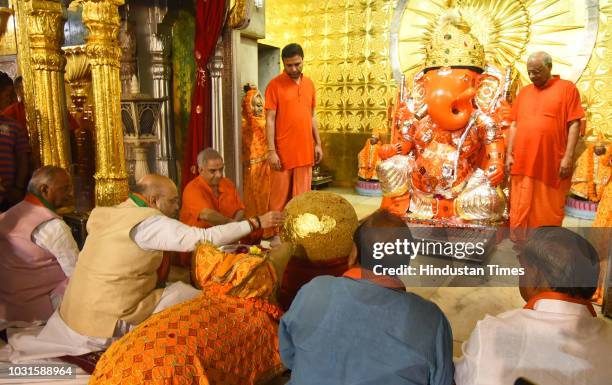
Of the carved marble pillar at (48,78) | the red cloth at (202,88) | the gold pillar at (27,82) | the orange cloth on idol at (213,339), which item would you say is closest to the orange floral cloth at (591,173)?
the red cloth at (202,88)

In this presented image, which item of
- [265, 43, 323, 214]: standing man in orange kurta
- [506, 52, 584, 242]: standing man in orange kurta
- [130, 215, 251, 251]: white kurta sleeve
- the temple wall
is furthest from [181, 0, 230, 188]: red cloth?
the temple wall

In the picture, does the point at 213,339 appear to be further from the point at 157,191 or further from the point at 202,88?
the point at 202,88

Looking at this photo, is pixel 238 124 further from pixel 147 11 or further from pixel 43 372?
pixel 43 372

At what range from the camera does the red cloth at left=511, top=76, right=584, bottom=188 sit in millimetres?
3797

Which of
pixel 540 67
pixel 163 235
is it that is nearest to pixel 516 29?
pixel 540 67

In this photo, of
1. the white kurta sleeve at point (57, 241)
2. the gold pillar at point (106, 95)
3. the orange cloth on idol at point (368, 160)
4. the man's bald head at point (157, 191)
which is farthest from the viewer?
the orange cloth on idol at point (368, 160)

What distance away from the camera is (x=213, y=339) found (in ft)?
5.59

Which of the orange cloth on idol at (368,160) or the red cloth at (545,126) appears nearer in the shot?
the red cloth at (545,126)

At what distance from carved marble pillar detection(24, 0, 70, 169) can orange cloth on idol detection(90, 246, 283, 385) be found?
3.02 meters

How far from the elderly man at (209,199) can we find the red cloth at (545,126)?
8.13ft

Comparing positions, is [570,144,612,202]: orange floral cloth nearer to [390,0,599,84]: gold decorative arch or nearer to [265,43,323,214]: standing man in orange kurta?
[390,0,599,84]: gold decorative arch

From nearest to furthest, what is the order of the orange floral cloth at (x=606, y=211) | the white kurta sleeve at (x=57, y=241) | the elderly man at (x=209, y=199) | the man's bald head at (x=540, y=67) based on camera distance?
the white kurta sleeve at (x=57, y=241) < the orange floral cloth at (x=606, y=211) < the elderly man at (x=209, y=199) < the man's bald head at (x=540, y=67)

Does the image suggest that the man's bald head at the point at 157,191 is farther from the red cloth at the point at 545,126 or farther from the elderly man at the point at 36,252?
the red cloth at the point at 545,126

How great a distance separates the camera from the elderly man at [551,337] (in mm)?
1167
